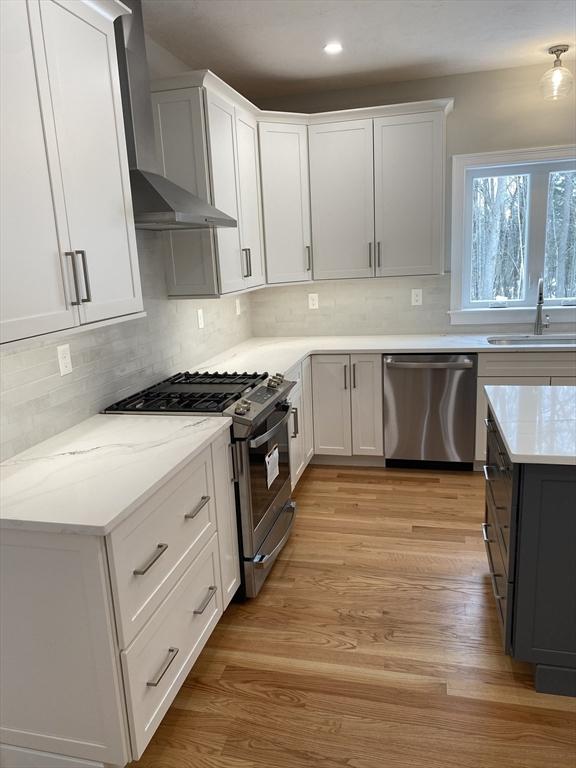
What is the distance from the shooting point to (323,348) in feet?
12.8

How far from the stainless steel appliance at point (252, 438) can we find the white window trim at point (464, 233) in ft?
6.38

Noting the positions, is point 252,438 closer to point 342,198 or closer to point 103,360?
point 103,360

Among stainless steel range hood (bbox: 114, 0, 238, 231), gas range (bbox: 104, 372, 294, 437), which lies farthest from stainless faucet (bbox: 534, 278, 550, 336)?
stainless steel range hood (bbox: 114, 0, 238, 231)

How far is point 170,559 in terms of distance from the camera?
1.78m

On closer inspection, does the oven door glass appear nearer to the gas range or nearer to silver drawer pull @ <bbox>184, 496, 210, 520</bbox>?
the gas range

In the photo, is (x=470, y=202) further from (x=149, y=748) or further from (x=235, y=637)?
(x=149, y=748)

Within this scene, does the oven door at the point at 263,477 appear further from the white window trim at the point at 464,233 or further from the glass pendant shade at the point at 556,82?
the glass pendant shade at the point at 556,82

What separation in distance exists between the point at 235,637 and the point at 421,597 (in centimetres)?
86

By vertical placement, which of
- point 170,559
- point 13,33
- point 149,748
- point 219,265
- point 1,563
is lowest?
point 149,748

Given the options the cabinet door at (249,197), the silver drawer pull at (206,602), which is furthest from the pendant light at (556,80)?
the silver drawer pull at (206,602)

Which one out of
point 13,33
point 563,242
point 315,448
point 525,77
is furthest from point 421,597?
point 525,77

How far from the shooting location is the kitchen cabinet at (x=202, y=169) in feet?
9.36

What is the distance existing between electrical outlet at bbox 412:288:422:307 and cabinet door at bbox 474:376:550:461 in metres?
0.86

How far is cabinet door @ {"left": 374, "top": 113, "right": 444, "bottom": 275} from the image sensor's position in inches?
148
